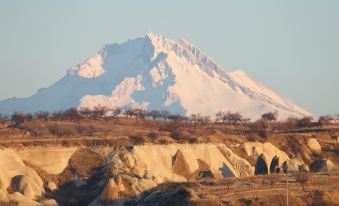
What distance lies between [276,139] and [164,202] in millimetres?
57839

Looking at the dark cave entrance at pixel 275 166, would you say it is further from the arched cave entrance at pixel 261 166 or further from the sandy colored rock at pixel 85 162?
the sandy colored rock at pixel 85 162

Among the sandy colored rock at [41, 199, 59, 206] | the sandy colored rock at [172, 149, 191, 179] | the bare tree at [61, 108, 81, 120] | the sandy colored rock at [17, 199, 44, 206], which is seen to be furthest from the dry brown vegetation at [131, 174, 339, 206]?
the bare tree at [61, 108, 81, 120]

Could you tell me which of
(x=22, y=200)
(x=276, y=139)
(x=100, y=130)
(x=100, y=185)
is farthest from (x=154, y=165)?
(x=100, y=130)

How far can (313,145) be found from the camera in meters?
141

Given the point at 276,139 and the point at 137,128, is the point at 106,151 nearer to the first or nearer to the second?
the point at 276,139

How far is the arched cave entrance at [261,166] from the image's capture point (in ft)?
385

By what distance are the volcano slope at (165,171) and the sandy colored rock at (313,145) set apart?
18 centimetres

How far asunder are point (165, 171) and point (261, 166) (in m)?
13.6

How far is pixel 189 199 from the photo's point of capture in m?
83.6

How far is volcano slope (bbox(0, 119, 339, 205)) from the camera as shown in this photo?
88.2 metres

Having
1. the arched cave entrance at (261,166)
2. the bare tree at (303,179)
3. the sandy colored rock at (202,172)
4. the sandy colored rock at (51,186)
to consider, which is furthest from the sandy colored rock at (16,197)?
the arched cave entrance at (261,166)

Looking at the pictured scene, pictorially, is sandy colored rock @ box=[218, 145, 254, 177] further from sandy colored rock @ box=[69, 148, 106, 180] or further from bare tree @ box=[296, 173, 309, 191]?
bare tree @ box=[296, 173, 309, 191]

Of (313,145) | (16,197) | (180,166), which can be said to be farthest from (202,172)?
(313,145)

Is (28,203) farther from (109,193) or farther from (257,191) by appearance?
(257,191)
